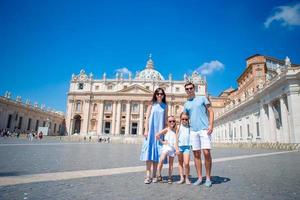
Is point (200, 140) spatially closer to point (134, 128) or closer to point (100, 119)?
point (134, 128)

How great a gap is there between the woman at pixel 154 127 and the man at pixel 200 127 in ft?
1.86

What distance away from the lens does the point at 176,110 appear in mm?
65938

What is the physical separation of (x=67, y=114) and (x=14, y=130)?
18.7 metres

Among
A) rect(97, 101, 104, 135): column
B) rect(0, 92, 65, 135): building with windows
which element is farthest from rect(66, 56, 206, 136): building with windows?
rect(0, 92, 65, 135): building with windows

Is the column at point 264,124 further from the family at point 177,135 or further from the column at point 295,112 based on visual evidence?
the family at point 177,135

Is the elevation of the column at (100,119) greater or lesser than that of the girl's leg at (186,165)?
greater

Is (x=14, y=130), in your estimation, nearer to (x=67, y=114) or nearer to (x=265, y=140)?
(x=67, y=114)

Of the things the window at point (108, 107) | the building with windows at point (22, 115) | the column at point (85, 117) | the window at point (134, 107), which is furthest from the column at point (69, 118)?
the window at point (134, 107)

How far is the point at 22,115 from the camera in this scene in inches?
1988

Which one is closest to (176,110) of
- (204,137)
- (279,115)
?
(279,115)

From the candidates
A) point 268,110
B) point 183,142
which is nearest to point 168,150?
point 183,142

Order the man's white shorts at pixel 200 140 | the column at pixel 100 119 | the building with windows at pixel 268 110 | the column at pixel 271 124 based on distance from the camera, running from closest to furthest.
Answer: the man's white shorts at pixel 200 140 < the building with windows at pixel 268 110 < the column at pixel 271 124 < the column at pixel 100 119

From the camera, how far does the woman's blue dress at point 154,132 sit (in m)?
4.59

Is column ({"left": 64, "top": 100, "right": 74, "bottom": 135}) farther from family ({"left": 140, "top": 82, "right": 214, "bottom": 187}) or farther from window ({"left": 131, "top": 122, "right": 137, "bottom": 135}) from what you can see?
family ({"left": 140, "top": 82, "right": 214, "bottom": 187})
